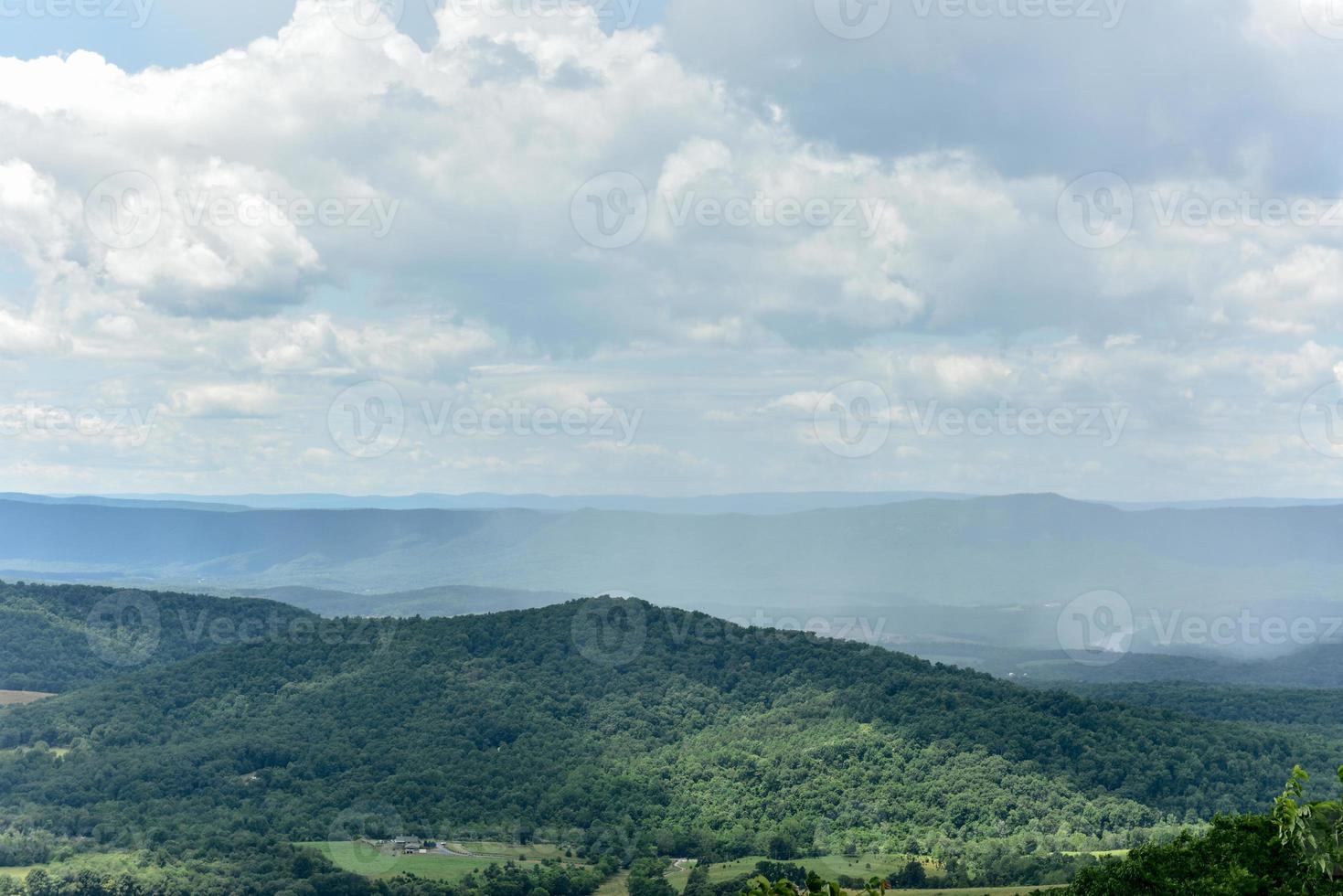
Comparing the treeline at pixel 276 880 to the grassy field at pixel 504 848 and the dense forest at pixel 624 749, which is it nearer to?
the grassy field at pixel 504 848

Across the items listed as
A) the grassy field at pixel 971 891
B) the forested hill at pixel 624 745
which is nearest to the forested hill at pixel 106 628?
the forested hill at pixel 624 745

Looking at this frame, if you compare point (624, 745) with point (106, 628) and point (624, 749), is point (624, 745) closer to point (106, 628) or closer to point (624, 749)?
point (624, 749)

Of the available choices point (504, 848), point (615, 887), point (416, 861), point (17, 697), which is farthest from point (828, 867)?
point (17, 697)

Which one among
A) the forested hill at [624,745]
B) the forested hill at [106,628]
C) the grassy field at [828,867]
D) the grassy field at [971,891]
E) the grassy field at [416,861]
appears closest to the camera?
the grassy field at [971,891]

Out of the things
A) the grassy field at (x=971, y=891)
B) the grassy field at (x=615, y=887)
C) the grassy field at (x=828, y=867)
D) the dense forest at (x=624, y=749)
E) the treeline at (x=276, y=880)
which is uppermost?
the dense forest at (x=624, y=749)

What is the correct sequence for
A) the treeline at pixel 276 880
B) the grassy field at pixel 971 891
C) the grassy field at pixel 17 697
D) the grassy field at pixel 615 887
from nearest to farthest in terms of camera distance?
the grassy field at pixel 971 891
the treeline at pixel 276 880
the grassy field at pixel 615 887
the grassy field at pixel 17 697

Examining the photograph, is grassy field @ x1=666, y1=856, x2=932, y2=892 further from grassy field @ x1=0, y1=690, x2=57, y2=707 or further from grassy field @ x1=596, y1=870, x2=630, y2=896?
grassy field @ x1=0, y1=690, x2=57, y2=707

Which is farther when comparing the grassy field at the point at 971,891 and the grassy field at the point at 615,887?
the grassy field at the point at 615,887
